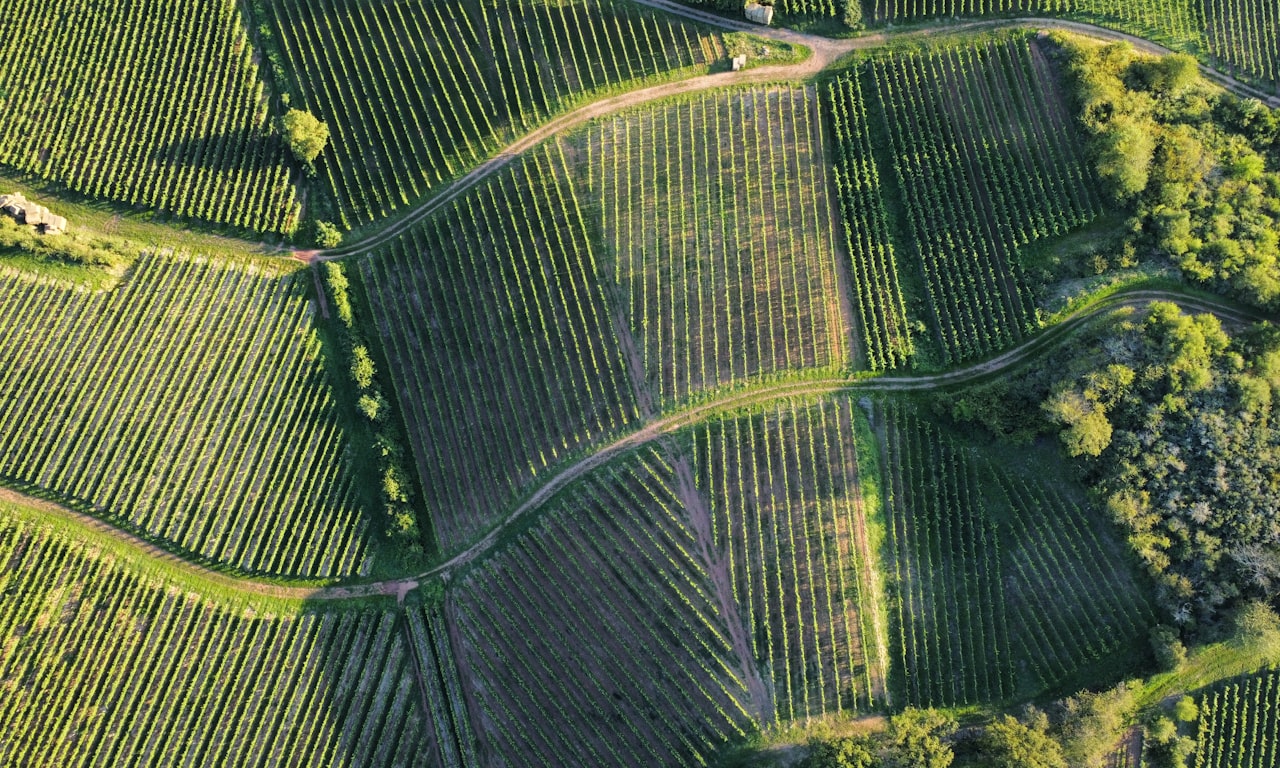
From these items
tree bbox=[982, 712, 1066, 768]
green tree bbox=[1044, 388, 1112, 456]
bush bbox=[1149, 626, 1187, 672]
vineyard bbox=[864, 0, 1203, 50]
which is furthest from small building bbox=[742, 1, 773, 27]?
tree bbox=[982, 712, 1066, 768]

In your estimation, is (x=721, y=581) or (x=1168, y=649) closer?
(x=1168, y=649)

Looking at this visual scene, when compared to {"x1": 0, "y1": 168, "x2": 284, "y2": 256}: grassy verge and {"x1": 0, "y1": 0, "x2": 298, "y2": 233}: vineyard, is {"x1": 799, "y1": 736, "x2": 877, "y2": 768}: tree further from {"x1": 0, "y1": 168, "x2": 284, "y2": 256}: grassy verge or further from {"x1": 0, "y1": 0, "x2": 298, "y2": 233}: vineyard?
{"x1": 0, "y1": 0, "x2": 298, "y2": 233}: vineyard

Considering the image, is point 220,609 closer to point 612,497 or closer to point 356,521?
point 356,521

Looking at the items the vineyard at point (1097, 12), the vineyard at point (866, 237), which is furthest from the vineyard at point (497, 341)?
the vineyard at point (1097, 12)

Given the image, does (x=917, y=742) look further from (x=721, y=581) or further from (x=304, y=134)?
(x=304, y=134)

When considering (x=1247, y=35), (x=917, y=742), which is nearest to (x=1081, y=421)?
(x=917, y=742)
